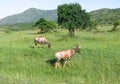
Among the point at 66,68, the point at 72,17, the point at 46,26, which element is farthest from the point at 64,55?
the point at 46,26

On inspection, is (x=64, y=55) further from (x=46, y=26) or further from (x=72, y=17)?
(x=46, y=26)

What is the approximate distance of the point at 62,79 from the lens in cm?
2478

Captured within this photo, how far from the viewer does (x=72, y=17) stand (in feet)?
201

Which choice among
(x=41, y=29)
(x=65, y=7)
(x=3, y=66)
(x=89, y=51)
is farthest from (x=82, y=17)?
(x=3, y=66)

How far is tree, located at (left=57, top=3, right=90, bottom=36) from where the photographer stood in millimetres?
60469

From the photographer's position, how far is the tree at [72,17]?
60.5 metres

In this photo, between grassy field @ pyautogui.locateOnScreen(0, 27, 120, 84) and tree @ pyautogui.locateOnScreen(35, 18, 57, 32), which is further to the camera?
tree @ pyautogui.locateOnScreen(35, 18, 57, 32)

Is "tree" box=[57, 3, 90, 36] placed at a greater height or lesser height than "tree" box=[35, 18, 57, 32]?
greater

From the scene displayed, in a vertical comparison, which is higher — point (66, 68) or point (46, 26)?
point (46, 26)

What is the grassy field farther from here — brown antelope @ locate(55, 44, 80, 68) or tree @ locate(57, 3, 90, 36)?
tree @ locate(57, 3, 90, 36)

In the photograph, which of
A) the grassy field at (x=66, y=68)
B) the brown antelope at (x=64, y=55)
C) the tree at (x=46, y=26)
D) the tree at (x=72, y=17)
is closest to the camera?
the grassy field at (x=66, y=68)

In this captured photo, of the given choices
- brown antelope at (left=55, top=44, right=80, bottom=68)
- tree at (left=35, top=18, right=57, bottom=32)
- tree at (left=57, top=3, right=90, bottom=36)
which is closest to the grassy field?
brown antelope at (left=55, top=44, right=80, bottom=68)

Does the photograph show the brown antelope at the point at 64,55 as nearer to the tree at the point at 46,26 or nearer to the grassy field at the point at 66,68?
the grassy field at the point at 66,68

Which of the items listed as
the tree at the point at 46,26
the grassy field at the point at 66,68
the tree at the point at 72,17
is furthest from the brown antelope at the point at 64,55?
the tree at the point at 46,26
